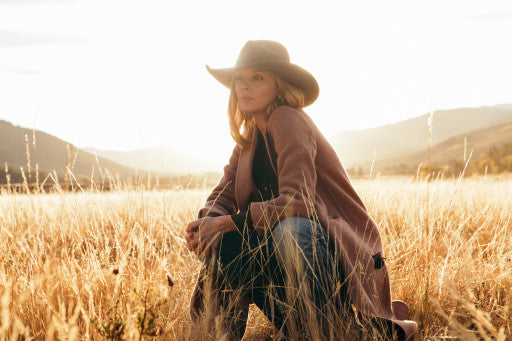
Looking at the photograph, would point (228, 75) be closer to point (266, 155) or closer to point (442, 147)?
point (266, 155)

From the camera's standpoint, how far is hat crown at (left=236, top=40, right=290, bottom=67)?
235cm

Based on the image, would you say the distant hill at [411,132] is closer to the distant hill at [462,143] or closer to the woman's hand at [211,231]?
the distant hill at [462,143]

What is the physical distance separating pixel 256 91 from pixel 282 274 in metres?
1.03

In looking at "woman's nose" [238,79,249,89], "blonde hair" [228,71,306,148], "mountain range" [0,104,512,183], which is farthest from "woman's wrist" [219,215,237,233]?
"mountain range" [0,104,512,183]

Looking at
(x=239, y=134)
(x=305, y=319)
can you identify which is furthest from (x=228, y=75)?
(x=305, y=319)

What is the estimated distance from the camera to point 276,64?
2.30 metres

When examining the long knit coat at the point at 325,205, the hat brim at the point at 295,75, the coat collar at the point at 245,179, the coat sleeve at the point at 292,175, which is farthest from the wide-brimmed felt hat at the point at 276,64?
the coat collar at the point at 245,179

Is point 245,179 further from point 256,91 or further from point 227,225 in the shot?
point 256,91

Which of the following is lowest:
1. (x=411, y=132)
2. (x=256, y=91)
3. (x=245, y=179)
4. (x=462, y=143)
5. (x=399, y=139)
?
(x=245, y=179)

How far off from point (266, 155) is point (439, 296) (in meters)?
1.29

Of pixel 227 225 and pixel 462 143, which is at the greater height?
pixel 462 143

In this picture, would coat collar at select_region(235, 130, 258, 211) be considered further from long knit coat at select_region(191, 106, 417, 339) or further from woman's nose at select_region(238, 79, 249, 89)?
woman's nose at select_region(238, 79, 249, 89)

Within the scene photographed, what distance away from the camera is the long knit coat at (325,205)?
2.03 m

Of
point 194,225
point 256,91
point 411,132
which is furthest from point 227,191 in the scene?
point 411,132
